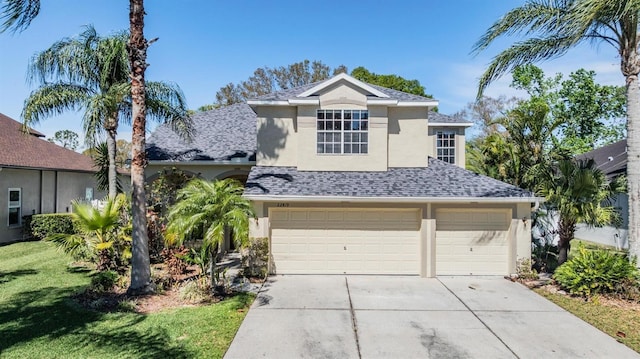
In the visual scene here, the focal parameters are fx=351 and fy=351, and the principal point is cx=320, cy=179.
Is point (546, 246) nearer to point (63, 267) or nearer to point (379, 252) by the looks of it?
point (379, 252)

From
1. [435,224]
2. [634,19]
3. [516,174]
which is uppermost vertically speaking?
[634,19]

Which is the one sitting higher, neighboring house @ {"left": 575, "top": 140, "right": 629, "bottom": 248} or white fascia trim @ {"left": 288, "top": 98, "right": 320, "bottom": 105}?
white fascia trim @ {"left": 288, "top": 98, "right": 320, "bottom": 105}

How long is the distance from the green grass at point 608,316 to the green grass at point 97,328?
7992mm

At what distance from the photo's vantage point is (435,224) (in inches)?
477

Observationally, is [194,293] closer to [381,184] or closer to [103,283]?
[103,283]

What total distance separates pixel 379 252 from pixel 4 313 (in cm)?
1023

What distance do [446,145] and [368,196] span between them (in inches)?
306

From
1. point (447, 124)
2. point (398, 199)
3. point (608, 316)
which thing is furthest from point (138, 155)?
point (447, 124)

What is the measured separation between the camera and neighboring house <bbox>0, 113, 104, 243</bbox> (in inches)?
666

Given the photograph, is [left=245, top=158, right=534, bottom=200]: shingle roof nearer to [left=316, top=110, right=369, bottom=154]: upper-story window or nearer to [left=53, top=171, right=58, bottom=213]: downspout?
[left=316, top=110, right=369, bottom=154]: upper-story window

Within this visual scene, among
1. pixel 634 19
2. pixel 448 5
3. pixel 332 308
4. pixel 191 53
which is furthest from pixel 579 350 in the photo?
pixel 191 53

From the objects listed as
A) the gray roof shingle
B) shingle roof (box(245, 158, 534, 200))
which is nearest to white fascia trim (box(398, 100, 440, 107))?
the gray roof shingle

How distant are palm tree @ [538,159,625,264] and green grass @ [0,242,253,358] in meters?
10.2

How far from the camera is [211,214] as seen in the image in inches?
373
